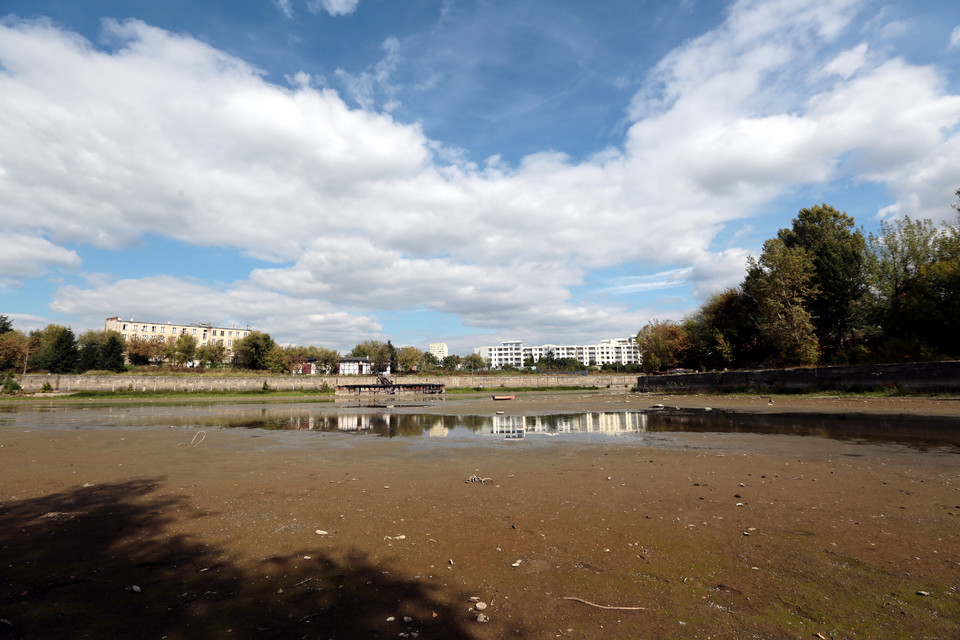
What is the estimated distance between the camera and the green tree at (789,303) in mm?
41000

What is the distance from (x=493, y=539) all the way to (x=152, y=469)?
35.4 ft

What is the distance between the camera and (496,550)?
5.62 m

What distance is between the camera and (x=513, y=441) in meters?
16.7

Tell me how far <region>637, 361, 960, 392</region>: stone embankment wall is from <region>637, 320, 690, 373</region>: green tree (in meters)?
18.1

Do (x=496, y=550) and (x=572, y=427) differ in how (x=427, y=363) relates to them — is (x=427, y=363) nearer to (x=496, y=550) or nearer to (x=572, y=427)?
(x=572, y=427)

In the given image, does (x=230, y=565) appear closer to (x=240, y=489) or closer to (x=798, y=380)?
(x=240, y=489)

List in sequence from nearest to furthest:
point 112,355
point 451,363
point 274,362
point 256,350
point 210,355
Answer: point 112,355
point 274,362
point 256,350
point 210,355
point 451,363

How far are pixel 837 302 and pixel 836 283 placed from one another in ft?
6.60

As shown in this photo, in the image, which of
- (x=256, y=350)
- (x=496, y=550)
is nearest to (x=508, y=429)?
(x=496, y=550)

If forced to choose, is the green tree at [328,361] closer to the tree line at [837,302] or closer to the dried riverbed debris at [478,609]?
the tree line at [837,302]

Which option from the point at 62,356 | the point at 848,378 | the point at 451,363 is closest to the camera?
the point at 848,378

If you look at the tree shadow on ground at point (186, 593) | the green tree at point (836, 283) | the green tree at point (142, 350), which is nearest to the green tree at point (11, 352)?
the green tree at point (142, 350)

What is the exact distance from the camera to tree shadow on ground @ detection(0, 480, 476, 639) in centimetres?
379

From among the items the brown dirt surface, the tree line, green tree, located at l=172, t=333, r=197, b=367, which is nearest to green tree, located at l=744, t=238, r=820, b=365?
the tree line
